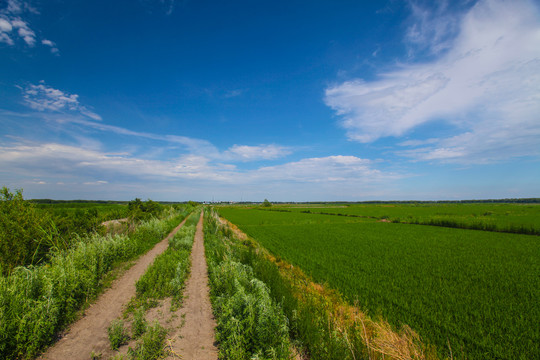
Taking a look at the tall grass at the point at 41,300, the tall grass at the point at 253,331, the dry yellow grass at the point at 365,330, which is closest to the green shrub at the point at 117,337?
the tall grass at the point at 41,300

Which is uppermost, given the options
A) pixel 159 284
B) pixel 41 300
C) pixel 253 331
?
pixel 41 300

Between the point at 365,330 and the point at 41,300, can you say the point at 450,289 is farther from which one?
the point at 41,300

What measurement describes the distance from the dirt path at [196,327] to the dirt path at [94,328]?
156 cm

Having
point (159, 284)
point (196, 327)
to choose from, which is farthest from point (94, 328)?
point (196, 327)

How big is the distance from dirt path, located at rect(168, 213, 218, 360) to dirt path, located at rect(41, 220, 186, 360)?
156 cm

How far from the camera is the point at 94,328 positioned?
17.0ft

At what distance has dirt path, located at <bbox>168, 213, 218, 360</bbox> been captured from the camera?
437 centimetres

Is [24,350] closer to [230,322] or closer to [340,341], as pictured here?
[230,322]

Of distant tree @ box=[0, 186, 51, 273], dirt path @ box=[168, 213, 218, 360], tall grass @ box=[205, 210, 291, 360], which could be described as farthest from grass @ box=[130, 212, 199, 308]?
distant tree @ box=[0, 186, 51, 273]

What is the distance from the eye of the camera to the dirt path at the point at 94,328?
427 centimetres

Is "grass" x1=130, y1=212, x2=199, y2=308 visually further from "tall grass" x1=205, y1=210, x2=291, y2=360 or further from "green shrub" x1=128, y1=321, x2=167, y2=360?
"tall grass" x1=205, y1=210, x2=291, y2=360

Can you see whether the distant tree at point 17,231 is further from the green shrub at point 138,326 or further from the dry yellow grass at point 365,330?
the dry yellow grass at point 365,330

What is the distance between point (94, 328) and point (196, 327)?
2.60 metres

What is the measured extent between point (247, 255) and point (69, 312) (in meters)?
5.85
